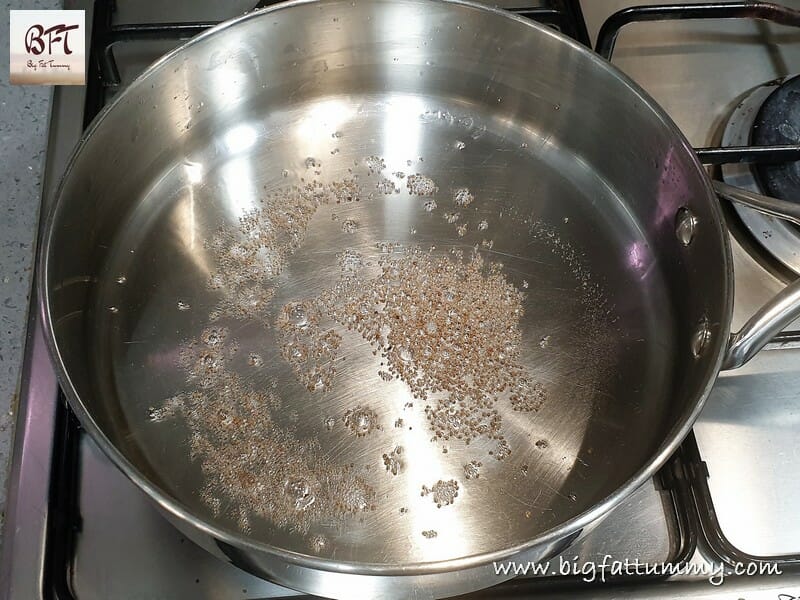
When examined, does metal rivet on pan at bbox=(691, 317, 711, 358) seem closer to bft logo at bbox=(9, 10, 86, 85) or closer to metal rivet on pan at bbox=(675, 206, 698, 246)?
metal rivet on pan at bbox=(675, 206, 698, 246)

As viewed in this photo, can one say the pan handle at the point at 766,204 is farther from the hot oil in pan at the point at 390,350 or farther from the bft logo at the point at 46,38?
the bft logo at the point at 46,38

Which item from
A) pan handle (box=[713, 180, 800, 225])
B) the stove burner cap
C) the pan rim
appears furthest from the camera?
the stove burner cap

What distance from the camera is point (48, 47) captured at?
74 centimetres

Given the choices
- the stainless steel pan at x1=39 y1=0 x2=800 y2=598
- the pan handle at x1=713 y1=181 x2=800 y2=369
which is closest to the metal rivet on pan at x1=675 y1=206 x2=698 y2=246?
the stainless steel pan at x1=39 y1=0 x2=800 y2=598

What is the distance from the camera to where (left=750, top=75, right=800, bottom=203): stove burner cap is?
67 cm

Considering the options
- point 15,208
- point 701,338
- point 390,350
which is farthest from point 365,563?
point 15,208

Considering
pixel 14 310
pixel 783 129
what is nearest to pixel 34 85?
pixel 14 310

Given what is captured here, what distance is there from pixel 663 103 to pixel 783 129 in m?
0.12

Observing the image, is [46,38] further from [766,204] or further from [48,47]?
[766,204]

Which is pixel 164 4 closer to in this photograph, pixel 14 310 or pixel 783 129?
A: pixel 14 310

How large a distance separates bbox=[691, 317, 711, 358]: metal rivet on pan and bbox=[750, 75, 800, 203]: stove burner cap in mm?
153

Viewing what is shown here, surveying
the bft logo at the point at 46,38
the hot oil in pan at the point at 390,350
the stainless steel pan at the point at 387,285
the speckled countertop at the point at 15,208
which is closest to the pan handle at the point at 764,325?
the stainless steel pan at the point at 387,285

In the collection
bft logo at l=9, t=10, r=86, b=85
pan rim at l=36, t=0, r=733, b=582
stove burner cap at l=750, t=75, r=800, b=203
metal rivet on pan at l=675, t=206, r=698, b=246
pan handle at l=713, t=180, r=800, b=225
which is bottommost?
pan rim at l=36, t=0, r=733, b=582

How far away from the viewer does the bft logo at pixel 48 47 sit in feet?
2.35
